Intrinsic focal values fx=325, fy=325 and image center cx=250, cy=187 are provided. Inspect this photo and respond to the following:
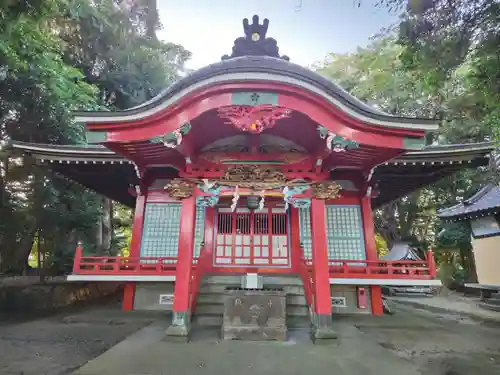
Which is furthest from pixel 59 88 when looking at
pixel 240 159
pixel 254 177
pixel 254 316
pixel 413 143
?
pixel 413 143

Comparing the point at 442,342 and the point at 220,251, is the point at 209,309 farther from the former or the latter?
the point at 442,342

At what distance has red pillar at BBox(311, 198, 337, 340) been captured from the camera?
4992mm

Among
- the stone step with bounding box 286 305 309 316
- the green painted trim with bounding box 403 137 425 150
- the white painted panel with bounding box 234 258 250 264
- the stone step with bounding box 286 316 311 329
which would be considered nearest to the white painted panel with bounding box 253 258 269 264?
the white painted panel with bounding box 234 258 250 264

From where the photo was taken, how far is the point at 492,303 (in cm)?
1064

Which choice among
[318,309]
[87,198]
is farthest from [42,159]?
[318,309]

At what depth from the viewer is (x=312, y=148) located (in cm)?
582

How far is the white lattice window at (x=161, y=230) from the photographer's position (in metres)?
7.87

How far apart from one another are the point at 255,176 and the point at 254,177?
3 cm

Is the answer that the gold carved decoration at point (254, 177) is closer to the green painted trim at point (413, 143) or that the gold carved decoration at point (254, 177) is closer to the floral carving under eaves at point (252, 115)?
the floral carving under eaves at point (252, 115)

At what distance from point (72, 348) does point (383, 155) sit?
573 centimetres

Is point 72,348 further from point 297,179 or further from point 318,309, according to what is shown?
point 297,179

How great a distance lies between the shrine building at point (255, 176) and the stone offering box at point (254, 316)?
0.60 meters

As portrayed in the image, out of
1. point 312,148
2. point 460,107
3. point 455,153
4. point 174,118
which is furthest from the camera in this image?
point 460,107

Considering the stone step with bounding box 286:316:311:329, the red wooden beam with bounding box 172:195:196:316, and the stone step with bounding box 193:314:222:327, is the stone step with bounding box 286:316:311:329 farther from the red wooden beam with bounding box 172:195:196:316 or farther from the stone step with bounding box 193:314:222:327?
the red wooden beam with bounding box 172:195:196:316
